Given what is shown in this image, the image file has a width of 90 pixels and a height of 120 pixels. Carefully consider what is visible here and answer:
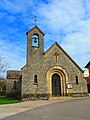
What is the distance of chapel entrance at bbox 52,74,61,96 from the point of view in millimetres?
29734

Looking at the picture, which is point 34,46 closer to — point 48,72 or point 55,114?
point 48,72

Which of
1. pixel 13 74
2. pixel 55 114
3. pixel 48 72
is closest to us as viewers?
pixel 55 114

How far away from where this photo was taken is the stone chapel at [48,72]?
28.4 m

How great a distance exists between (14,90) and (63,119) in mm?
39604

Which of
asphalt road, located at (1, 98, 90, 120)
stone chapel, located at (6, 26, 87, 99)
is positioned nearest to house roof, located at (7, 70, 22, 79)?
stone chapel, located at (6, 26, 87, 99)

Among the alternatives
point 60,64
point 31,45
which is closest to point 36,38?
point 31,45

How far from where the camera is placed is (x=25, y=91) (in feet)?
91.3

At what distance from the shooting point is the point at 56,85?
3008 cm

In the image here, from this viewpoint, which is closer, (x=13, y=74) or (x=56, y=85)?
(x=56, y=85)

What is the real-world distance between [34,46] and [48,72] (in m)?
4.72

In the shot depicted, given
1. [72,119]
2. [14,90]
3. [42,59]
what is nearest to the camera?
[72,119]

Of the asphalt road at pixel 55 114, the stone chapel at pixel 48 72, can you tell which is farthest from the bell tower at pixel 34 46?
the asphalt road at pixel 55 114

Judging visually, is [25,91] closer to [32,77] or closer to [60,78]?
[32,77]

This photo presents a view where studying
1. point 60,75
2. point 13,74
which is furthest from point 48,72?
point 13,74
